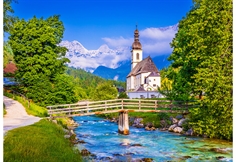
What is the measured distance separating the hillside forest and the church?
31.6 m

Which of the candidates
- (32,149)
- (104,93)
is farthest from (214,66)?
(104,93)

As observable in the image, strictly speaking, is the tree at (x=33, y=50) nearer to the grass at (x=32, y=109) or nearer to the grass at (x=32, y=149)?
the grass at (x=32, y=109)

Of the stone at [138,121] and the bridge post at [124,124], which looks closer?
the bridge post at [124,124]

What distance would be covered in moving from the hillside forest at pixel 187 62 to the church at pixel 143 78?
3159cm

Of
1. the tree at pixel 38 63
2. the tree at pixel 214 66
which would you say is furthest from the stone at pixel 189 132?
the tree at pixel 38 63

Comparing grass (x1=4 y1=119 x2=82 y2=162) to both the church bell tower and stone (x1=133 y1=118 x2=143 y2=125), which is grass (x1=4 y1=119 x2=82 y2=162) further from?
the church bell tower

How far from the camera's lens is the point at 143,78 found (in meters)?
74.8

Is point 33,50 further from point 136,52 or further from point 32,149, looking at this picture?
point 136,52

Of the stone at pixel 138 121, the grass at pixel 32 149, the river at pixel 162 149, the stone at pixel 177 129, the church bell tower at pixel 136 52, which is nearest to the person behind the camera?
the grass at pixel 32 149

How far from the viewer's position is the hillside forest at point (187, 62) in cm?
1566

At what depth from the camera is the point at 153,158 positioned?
13.0 m

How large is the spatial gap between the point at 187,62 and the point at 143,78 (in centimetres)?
5400

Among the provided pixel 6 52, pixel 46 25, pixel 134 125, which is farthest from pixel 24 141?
pixel 46 25

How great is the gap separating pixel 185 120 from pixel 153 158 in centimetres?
997
